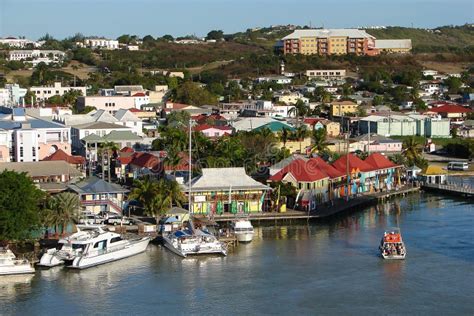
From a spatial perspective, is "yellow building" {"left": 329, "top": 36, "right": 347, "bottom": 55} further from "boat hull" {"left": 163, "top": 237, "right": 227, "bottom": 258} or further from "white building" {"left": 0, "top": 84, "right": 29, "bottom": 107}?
"boat hull" {"left": 163, "top": 237, "right": 227, "bottom": 258}

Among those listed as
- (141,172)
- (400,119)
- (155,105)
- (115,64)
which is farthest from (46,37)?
(141,172)

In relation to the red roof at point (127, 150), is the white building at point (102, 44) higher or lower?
higher

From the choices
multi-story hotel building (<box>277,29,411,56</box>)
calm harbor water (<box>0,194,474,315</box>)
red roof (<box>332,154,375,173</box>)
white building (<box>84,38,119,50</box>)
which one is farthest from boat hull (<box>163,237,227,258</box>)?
white building (<box>84,38,119,50</box>)

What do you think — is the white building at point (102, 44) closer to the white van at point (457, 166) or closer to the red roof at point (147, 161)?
the white van at point (457, 166)

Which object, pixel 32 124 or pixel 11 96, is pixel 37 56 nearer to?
pixel 11 96

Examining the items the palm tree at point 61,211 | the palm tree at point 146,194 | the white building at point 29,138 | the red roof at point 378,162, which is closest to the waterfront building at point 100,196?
the palm tree at point 146,194

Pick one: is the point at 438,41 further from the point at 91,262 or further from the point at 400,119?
the point at 91,262
